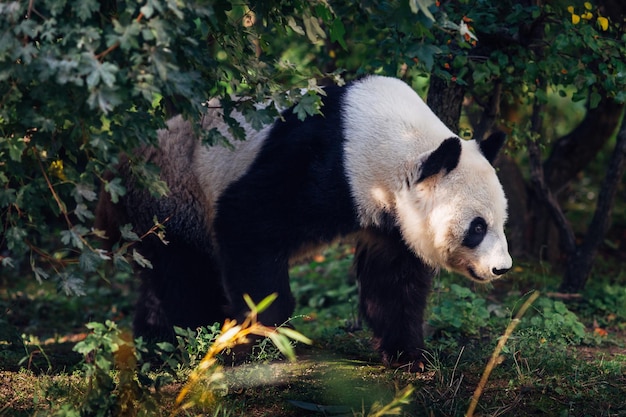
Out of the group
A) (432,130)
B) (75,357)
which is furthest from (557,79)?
(75,357)

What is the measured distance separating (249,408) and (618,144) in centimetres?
415

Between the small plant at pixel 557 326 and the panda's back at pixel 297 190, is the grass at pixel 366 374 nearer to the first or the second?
the small plant at pixel 557 326

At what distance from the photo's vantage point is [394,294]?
5074 mm

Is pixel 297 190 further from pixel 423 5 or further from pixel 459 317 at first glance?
pixel 423 5

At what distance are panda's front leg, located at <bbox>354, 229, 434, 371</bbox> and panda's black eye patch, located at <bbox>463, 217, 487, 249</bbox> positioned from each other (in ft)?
1.56

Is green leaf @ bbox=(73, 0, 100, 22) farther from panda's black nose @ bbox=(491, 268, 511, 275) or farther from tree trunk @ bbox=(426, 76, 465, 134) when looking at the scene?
tree trunk @ bbox=(426, 76, 465, 134)

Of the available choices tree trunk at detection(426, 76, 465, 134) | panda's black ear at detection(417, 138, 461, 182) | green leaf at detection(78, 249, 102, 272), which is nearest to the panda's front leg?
panda's black ear at detection(417, 138, 461, 182)

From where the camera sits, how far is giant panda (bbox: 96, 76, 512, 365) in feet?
15.1

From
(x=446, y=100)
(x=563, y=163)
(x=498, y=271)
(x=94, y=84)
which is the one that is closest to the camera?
(x=94, y=84)

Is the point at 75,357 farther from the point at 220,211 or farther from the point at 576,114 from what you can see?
the point at 576,114

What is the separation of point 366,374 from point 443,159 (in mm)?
1335

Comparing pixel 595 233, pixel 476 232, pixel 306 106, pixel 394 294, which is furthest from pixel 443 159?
pixel 595 233

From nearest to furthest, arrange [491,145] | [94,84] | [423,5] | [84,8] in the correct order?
[94,84], [84,8], [423,5], [491,145]

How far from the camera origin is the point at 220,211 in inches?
197
